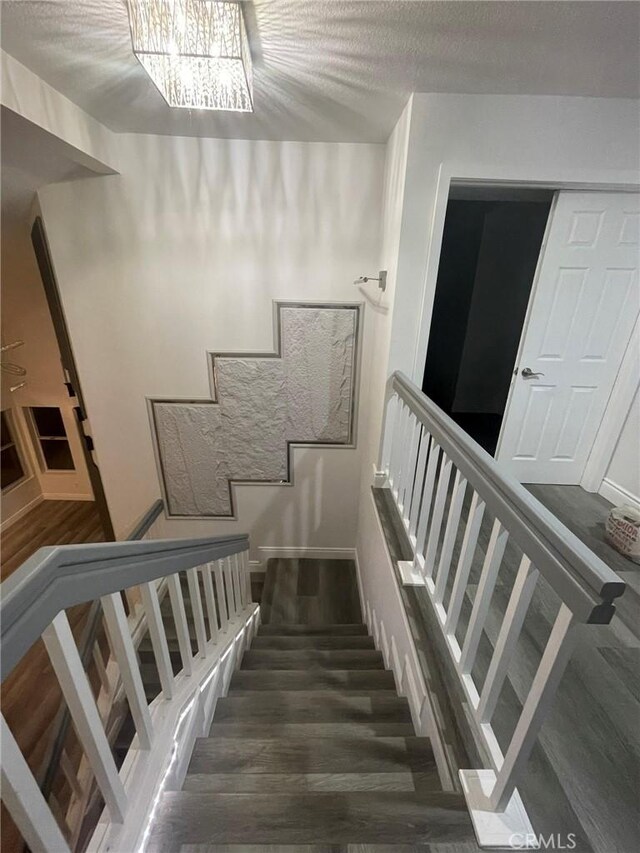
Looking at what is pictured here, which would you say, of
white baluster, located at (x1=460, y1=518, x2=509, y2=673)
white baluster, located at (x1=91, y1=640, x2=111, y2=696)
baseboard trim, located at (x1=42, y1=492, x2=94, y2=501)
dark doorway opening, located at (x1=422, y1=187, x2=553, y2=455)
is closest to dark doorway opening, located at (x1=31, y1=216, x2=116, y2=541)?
baseboard trim, located at (x1=42, y1=492, x2=94, y2=501)

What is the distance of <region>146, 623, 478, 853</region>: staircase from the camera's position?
2.82 feet

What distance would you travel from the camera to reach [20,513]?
398 centimetres

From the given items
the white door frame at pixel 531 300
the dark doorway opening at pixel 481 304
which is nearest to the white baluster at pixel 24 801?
the white door frame at pixel 531 300

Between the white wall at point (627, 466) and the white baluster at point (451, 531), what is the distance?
168cm

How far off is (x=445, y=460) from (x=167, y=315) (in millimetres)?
2164

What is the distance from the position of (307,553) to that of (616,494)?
2371 millimetres

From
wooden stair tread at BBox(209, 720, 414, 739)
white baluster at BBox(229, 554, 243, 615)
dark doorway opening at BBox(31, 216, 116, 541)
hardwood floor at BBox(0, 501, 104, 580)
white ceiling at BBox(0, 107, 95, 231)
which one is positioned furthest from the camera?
hardwood floor at BBox(0, 501, 104, 580)

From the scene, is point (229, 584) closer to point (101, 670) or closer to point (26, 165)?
point (101, 670)

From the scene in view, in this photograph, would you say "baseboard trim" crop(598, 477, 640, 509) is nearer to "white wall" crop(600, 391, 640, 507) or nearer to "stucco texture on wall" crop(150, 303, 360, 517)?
"white wall" crop(600, 391, 640, 507)

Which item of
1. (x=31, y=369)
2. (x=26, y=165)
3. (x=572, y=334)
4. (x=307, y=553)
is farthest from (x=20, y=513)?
(x=572, y=334)

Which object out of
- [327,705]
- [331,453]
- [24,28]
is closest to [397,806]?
[327,705]

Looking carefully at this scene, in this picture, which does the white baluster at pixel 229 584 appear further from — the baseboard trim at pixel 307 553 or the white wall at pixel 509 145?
the white wall at pixel 509 145

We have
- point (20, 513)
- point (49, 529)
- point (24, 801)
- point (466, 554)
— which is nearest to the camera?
point (24, 801)

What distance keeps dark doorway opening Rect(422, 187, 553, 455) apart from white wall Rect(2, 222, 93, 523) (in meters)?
3.95
